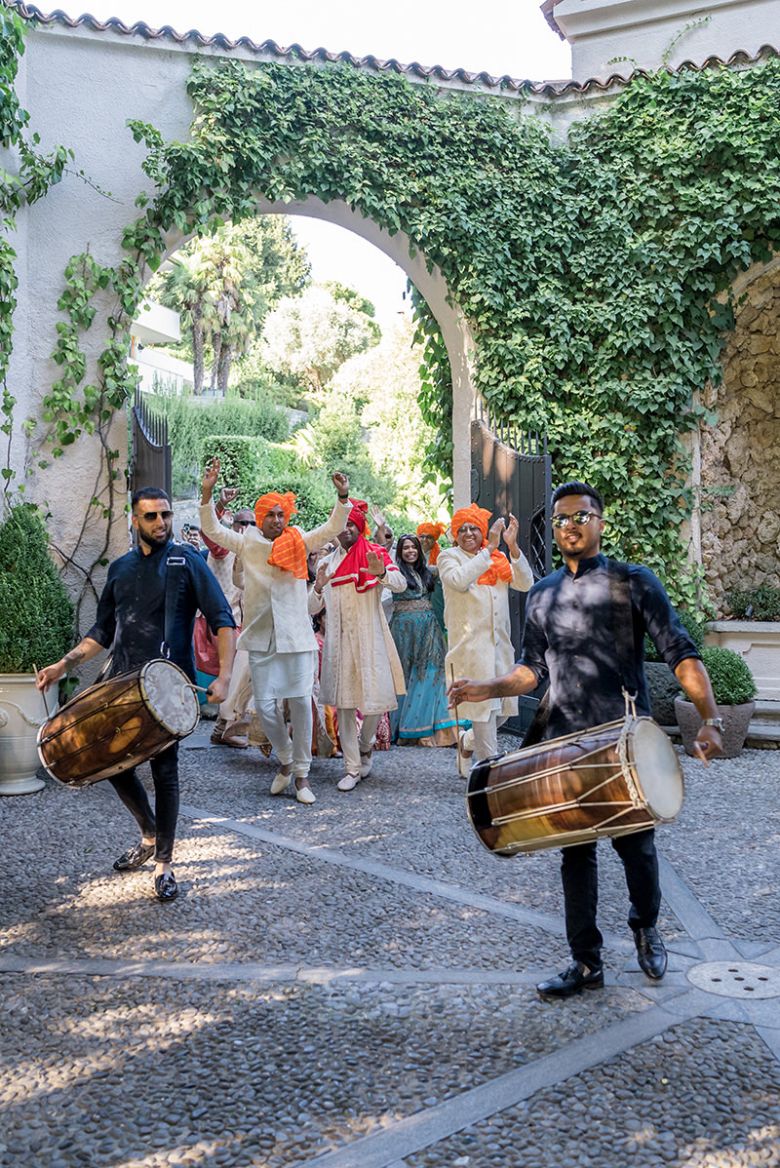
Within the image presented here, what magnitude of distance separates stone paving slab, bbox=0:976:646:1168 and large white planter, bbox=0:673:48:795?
3.48 metres

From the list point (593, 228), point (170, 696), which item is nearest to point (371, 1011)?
point (170, 696)

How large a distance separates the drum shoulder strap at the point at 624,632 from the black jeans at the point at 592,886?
1.71 ft

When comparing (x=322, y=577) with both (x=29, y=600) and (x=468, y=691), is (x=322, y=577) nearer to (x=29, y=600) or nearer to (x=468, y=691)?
(x=29, y=600)

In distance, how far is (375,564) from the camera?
23.8ft

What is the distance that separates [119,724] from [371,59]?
740cm

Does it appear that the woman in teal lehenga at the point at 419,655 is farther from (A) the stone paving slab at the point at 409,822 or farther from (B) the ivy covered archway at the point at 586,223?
(B) the ivy covered archway at the point at 586,223

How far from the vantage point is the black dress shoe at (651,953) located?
3.66 m

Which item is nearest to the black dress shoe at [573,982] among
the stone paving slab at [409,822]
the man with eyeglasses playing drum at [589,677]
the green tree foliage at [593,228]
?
the man with eyeglasses playing drum at [589,677]

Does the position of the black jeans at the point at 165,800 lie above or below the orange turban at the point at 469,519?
below

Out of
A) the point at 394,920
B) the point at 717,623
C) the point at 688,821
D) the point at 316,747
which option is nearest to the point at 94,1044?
the point at 394,920

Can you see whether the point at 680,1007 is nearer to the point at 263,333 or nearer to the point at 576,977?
the point at 576,977

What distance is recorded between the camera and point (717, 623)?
9812 mm

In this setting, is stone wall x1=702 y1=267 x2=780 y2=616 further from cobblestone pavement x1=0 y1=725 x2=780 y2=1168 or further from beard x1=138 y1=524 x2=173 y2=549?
beard x1=138 y1=524 x2=173 y2=549

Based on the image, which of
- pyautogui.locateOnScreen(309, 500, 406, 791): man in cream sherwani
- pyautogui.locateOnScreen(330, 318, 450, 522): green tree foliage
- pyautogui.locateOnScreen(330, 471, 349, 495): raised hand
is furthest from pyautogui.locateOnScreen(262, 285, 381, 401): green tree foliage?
pyautogui.locateOnScreen(330, 471, 349, 495): raised hand
